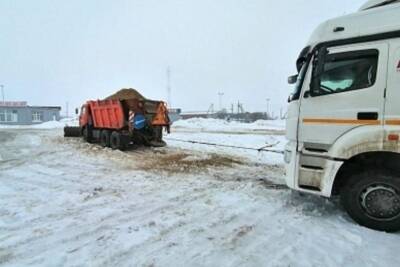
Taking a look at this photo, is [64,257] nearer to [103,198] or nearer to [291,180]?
[103,198]

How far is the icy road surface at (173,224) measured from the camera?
11.6 ft

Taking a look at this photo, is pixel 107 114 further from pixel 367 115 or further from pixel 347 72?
pixel 367 115

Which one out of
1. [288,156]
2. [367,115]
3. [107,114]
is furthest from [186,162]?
[367,115]

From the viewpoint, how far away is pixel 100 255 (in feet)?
11.6

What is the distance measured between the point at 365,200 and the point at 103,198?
439cm

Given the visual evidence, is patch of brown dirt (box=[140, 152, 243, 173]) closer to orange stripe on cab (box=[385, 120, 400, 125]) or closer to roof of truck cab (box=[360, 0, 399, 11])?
orange stripe on cab (box=[385, 120, 400, 125])

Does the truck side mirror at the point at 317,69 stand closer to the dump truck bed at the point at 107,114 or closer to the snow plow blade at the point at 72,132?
the dump truck bed at the point at 107,114

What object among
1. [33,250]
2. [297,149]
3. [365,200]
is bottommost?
[33,250]

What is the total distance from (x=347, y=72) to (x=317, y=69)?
0.43 m

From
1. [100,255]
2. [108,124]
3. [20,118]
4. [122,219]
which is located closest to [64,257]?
[100,255]

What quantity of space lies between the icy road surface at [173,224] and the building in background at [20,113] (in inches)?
2079

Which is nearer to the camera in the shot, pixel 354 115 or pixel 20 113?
pixel 354 115

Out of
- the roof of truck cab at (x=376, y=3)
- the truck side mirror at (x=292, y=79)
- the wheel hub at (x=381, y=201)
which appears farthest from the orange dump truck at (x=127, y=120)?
the wheel hub at (x=381, y=201)

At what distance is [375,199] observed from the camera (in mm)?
4449
